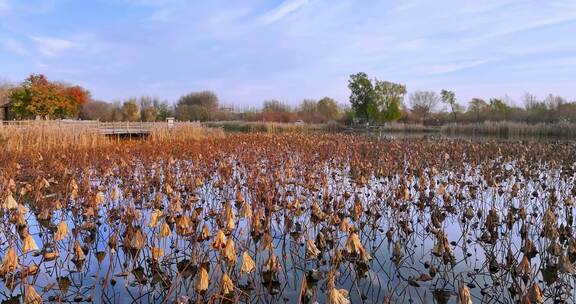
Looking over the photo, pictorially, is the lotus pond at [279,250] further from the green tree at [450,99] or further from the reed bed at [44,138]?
the green tree at [450,99]

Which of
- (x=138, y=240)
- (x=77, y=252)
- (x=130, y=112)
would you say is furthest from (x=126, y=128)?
(x=130, y=112)

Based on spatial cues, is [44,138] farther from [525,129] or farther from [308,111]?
[308,111]

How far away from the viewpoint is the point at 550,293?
2.74 m

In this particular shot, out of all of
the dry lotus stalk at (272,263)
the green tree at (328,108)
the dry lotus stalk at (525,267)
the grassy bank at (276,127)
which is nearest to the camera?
the dry lotus stalk at (525,267)

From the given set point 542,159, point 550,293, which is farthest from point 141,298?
point 542,159

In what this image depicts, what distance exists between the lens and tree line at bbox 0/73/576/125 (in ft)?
101

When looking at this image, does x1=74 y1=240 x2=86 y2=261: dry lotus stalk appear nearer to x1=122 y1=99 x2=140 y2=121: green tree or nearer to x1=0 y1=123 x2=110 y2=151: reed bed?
x1=0 y1=123 x2=110 y2=151: reed bed

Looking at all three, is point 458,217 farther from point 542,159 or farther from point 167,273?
point 542,159

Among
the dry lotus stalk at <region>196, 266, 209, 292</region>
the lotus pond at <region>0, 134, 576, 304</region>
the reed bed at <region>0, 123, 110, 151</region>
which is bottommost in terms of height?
the lotus pond at <region>0, 134, 576, 304</region>

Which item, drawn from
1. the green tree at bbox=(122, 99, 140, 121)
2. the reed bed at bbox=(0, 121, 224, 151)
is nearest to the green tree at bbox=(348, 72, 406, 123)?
the green tree at bbox=(122, 99, 140, 121)

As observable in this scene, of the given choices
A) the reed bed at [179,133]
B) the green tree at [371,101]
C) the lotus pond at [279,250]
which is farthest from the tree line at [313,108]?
the lotus pond at [279,250]

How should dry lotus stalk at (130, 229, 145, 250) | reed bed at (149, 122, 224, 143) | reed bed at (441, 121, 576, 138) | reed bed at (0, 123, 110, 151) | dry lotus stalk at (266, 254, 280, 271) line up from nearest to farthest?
dry lotus stalk at (266, 254, 280, 271), dry lotus stalk at (130, 229, 145, 250), reed bed at (0, 123, 110, 151), reed bed at (149, 122, 224, 143), reed bed at (441, 121, 576, 138)

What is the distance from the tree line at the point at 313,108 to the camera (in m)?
30.9

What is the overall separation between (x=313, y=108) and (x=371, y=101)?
51.8ft
